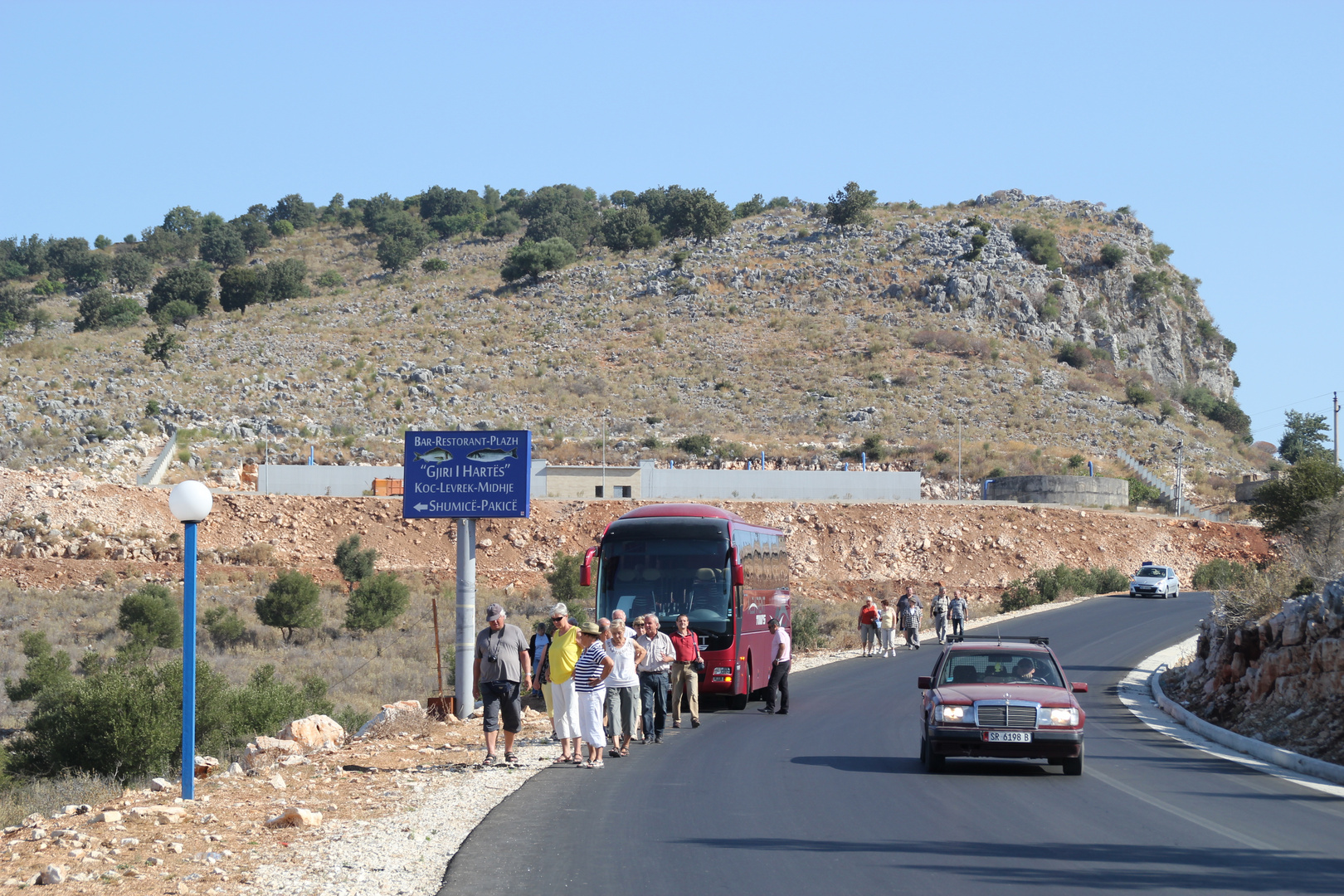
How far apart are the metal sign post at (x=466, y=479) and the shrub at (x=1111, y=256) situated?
112m

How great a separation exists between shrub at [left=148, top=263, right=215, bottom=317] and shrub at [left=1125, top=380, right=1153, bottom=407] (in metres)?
84.6

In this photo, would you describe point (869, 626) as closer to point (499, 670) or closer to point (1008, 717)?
point (1008, 717)

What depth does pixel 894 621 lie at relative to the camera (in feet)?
114

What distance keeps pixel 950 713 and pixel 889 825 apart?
3.35 metres

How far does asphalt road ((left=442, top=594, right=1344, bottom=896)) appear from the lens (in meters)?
8.42

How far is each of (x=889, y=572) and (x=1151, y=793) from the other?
54302 mm

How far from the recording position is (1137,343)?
11494 centimetres

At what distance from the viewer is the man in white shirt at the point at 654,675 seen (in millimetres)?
16625

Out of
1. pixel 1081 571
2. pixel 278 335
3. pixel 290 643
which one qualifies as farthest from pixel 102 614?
pixel 278 335

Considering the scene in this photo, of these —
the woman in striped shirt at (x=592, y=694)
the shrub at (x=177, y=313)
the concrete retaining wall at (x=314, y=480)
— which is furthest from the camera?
the shrub at (x=177, y=313)

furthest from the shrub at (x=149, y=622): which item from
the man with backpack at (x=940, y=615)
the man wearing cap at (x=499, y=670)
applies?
the man wearing cap at (x=499, y=670)

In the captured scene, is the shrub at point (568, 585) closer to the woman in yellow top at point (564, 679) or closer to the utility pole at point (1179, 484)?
the woman in yellow top at point (564, 679)

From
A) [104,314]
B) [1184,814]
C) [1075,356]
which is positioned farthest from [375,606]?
[104,314]

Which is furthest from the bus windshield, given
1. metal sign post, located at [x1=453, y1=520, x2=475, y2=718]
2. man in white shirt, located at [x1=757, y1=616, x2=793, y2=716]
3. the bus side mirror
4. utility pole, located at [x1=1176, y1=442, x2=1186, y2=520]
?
utility pole, located at [x1=1176, y1=442, x2=1186, y2=520]
